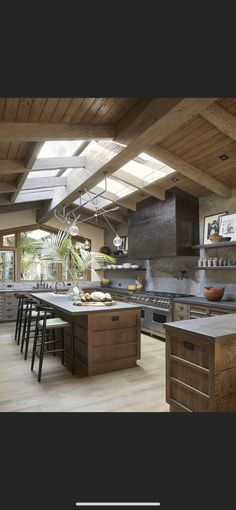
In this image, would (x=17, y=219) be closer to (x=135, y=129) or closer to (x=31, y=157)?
(x=31, y=157)

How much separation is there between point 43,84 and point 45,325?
10.1 ft

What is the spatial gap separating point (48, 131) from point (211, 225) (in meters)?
3.38

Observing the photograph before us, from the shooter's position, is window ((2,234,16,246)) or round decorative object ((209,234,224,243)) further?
window ((2,234,16,246))

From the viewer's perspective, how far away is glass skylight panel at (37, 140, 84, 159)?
4.25 metres

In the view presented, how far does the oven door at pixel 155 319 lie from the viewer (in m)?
5.46

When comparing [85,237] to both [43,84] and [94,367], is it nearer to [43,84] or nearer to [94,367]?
[94,367]

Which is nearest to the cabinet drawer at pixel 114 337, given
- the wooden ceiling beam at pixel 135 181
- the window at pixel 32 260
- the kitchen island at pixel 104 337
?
the kitchen island at pixel 104 337

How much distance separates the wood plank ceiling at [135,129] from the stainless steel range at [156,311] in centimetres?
213

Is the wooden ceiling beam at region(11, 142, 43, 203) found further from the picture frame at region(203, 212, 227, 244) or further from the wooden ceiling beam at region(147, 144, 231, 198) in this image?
the picture frame at region(203, 212, 227, 244)

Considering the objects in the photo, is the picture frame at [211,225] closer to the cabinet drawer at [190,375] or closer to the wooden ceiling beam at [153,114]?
the wooden ceiling beam at [153,114]

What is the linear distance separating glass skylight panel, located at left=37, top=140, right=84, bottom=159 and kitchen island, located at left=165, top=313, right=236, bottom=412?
307 cm

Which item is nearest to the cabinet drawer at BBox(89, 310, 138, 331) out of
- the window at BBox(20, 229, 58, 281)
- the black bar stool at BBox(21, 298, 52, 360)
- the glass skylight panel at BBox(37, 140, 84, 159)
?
the black bar stool at BBox(21, 298, 52, 360)

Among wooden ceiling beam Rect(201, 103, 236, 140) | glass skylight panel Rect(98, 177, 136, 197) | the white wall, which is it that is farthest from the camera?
the white wall

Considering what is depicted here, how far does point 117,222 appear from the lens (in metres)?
8.67
